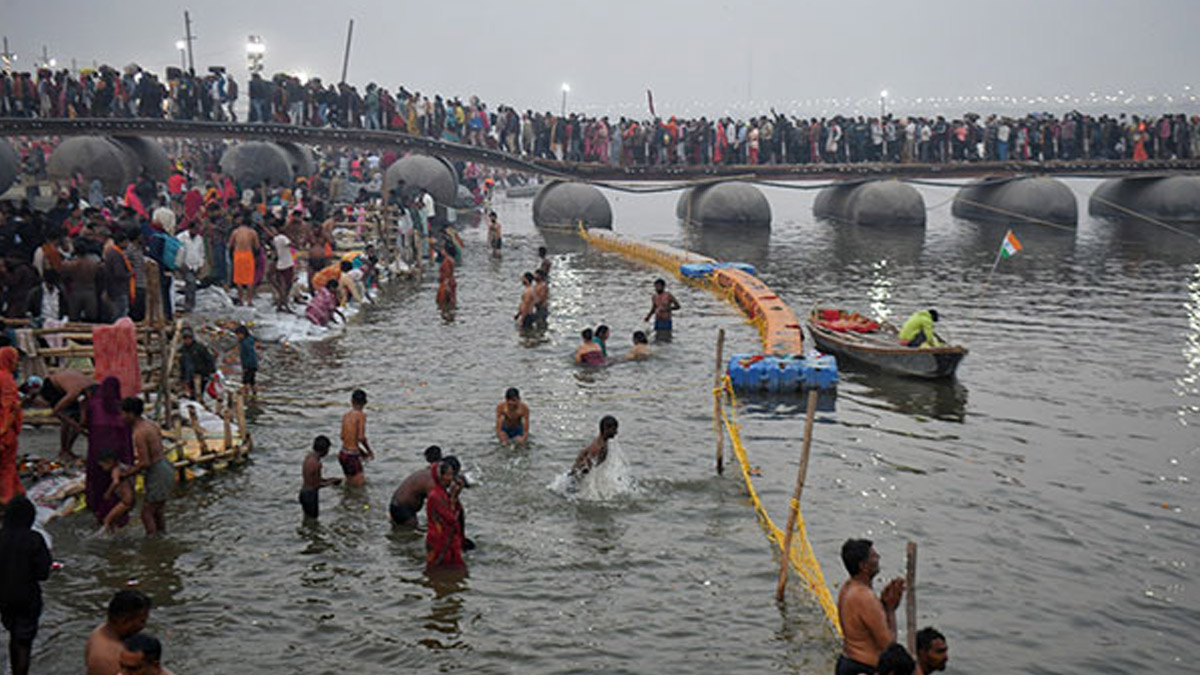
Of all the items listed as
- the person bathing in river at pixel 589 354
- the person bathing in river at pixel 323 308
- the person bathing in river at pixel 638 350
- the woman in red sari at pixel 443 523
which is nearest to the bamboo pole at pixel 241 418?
the woman in red sari at pixel 443 523

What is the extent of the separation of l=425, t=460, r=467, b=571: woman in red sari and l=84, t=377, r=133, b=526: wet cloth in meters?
3.37

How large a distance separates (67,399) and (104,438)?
1844 mm

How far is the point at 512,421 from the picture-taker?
16.6 meters

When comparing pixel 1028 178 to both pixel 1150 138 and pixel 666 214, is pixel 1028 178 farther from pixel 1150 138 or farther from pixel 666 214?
pixel 666 214

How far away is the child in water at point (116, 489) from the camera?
11781 millimetres

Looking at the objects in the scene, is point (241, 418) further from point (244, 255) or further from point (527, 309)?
point (527, 309)

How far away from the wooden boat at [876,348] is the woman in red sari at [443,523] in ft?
→ 37.6

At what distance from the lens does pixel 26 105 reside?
1453 inches

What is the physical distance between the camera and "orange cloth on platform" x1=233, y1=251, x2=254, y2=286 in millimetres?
23625

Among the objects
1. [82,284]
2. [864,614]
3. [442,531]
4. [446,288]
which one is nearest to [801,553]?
[442,531]

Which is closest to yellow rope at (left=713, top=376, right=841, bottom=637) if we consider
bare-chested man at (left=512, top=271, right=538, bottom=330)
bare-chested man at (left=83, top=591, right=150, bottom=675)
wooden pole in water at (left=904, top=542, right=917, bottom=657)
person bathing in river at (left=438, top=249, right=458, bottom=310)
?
wooden pole in water at (left=904, top=542, right=917, bottom=657)

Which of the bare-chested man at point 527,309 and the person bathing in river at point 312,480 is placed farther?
the bare-chested man at point 527,309

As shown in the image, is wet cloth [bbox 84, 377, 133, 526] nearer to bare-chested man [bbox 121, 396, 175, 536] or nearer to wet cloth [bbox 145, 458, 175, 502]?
bare-chested man [bbox 121, 396, 175, 536]

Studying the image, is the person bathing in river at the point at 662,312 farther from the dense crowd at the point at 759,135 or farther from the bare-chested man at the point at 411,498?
the dense crowd at the point at 759,135
